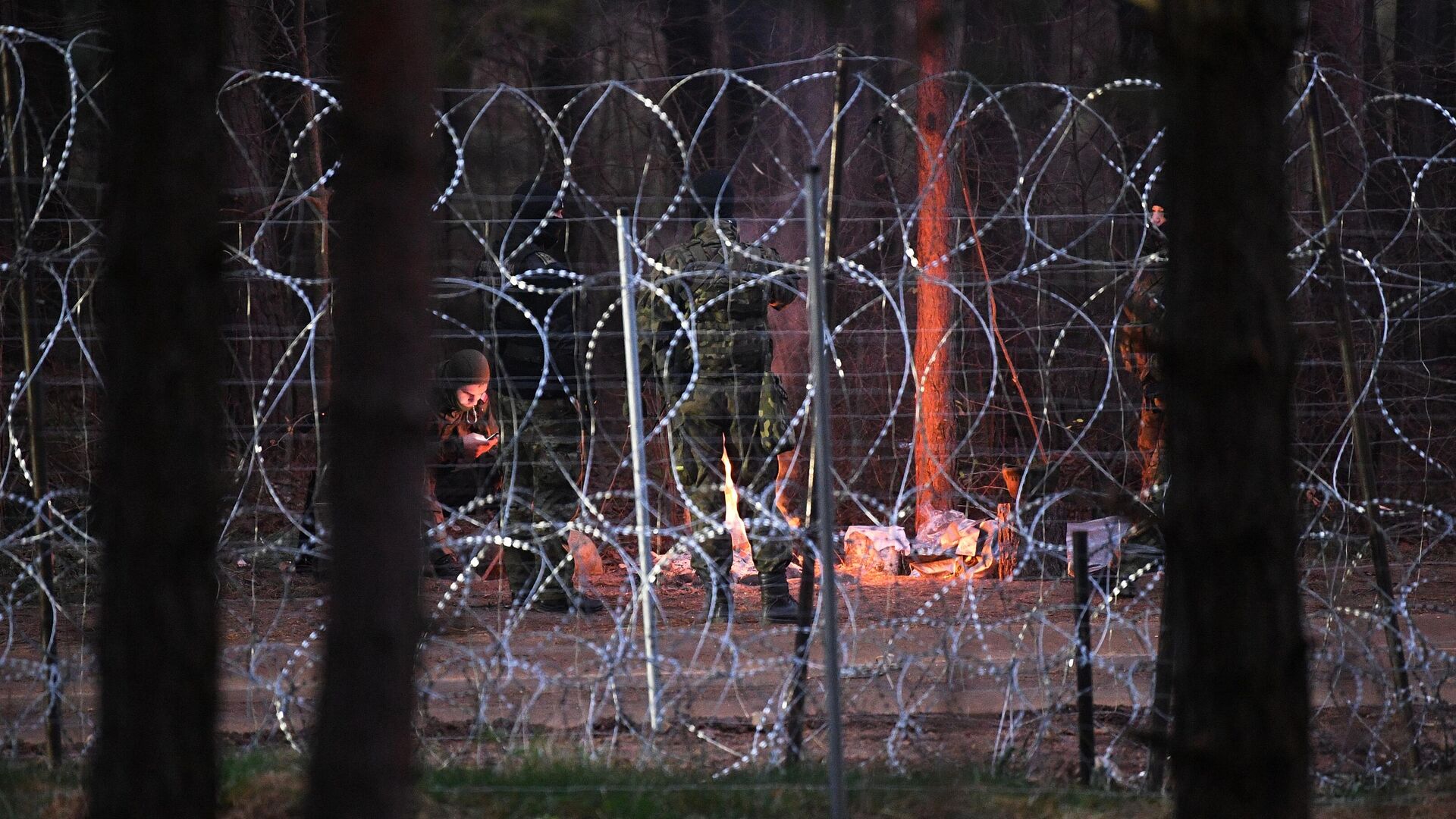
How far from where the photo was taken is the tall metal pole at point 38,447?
4547 mm

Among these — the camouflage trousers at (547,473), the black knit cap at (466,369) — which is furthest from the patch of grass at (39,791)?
the black knit cap at (466,369)

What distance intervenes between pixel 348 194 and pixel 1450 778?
362 centimetres

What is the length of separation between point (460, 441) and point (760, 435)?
2.15 metres

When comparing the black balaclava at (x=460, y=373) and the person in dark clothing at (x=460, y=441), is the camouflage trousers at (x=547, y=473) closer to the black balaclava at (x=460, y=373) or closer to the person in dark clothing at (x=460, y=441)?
the person in dark clothing at (x=460, y=441)

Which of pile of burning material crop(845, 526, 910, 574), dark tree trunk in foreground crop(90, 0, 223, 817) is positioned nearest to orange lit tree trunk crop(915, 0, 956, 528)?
pile of burning material crop(845, 526, 910, 574)

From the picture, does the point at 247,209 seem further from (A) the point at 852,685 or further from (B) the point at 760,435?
(A) the point at 852,685

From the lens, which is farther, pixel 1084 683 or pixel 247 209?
pixel 247 209

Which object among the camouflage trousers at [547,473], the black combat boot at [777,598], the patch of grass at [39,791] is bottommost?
the patch of grass at [39,791]

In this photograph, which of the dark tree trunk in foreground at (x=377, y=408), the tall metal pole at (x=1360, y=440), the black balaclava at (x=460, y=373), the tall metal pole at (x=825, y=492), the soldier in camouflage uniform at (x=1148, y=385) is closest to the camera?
the dark tree trunk in foreground at (x=377, y=408)

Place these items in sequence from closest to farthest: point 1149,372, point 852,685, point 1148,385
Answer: point 852,685
point 1149,372
point 1148,385

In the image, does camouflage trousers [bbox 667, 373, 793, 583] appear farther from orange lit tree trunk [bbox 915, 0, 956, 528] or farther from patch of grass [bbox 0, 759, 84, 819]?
patch of grass [bbox 0, 759, 84, 819]

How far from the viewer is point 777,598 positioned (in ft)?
23.8

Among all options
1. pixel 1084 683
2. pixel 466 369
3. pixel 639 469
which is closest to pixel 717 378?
pixel 466 369

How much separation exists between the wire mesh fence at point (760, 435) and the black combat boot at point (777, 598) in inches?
1.9
